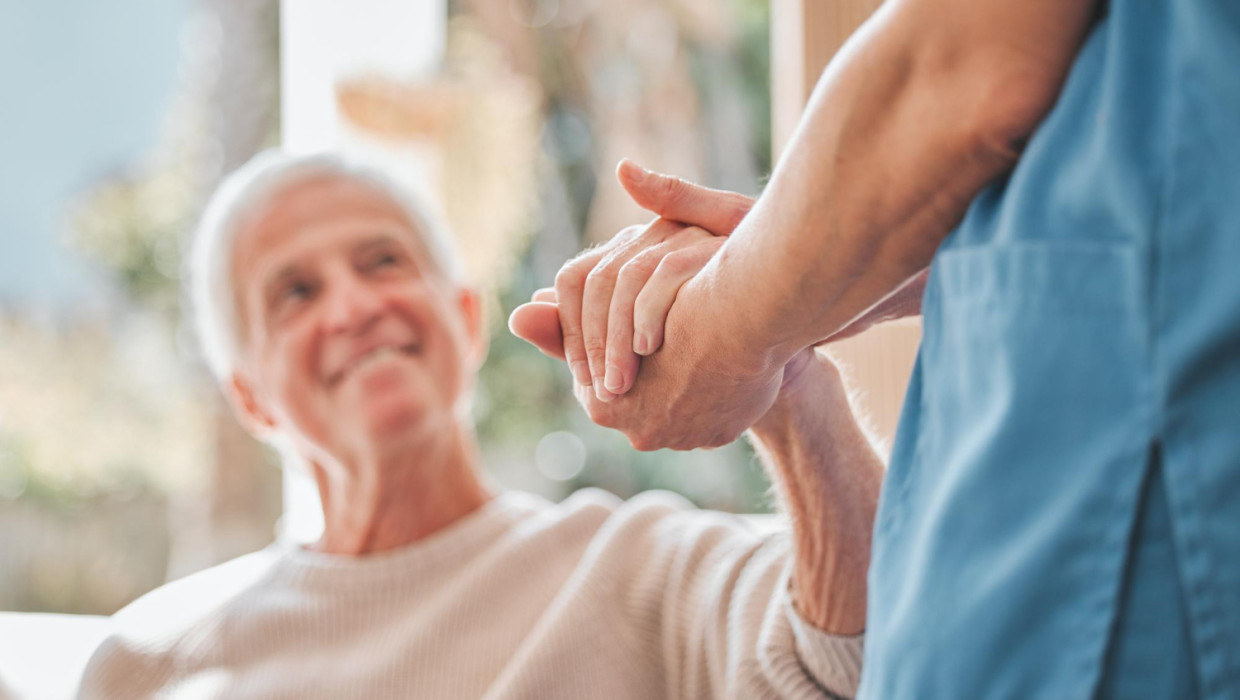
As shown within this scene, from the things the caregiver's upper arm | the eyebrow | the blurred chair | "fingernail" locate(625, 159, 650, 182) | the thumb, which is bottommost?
the blurred chair

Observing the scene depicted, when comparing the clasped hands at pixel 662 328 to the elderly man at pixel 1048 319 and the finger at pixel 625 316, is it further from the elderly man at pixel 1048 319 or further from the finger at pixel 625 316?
the elderly man at pixel 1048 319

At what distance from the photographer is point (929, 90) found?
1.89 feet

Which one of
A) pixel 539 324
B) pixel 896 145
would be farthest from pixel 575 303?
pixel 896 145

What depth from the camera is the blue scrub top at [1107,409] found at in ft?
1.55

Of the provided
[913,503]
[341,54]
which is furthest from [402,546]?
[341,54]

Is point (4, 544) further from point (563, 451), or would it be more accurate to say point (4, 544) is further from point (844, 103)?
point (844, 103)

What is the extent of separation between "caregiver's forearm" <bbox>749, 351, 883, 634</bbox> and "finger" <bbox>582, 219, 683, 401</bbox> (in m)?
0.23

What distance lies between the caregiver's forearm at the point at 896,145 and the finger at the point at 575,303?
0.25 metres

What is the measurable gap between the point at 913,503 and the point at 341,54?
329 centimetres

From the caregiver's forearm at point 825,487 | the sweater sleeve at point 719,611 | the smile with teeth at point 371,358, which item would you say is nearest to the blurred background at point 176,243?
the smile with teeth at point 371,358

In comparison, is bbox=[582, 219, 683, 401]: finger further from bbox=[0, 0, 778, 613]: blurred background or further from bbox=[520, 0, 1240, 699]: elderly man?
bbox=[0, 0, 778, 613]: blurred background

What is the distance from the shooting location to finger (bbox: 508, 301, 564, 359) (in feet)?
3.20

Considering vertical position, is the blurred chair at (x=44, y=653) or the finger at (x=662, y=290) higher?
the finger at (x=662, y=290)

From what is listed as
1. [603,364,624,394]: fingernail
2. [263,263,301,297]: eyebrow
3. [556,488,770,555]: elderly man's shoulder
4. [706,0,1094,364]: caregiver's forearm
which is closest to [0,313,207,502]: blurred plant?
[263,263,301,297]: eyebrow
